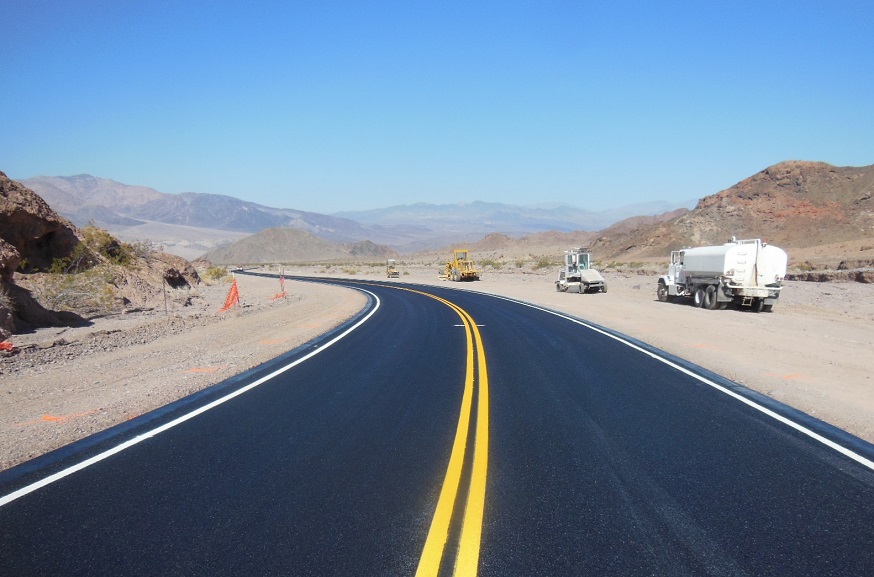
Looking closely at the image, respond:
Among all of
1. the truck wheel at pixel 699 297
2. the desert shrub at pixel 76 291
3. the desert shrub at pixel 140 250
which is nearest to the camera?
the desert shrub at pixel 76 291

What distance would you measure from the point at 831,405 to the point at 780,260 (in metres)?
18.9

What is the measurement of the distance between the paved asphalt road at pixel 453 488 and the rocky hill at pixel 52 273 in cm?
1267

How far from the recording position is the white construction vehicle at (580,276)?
38062mm

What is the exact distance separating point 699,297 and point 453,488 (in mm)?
25358

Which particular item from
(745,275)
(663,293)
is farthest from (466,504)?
(663,293)

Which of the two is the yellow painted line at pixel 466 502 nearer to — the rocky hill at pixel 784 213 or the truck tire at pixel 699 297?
the truck tire at pixel 699 297

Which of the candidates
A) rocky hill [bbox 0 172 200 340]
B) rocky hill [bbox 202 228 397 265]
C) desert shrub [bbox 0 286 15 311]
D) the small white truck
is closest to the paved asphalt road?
desert shrub [bbox 0 286 15 311]

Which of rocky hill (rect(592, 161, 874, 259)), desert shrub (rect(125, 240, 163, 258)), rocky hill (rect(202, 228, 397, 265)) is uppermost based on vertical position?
rocky hill (rect(592, 161, 874, 259))

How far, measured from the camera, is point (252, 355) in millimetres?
14586

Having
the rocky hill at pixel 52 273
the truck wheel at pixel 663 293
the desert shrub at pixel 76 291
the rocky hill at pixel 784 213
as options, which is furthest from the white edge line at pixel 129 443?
the rocky hill at pixel 784 213

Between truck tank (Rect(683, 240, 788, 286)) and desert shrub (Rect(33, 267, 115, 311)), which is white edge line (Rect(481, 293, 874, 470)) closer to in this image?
truck tank (Rect(683, 240, 788, 286))

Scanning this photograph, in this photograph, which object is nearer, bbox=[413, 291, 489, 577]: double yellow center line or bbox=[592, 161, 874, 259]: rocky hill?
bbox=[413, 291, 489, 577]: double yellow center line

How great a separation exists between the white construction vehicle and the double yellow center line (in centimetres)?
2923

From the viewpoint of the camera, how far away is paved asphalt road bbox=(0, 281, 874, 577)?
4445 mm
